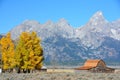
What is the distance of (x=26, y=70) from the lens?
70.6 m

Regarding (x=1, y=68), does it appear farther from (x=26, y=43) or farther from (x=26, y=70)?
(x=26, y=43)

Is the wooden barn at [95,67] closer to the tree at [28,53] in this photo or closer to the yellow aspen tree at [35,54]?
the yellow aspen tree at [35,54]

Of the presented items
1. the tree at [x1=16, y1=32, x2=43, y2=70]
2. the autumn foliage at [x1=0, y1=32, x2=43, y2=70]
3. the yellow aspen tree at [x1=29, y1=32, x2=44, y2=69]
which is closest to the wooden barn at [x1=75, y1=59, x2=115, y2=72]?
the yellow aspen tree at [x1=29, y1=32, x2=44, y2=69]

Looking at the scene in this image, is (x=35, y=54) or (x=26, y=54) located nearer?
(x=26, y=54)

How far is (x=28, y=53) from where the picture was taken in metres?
66.0

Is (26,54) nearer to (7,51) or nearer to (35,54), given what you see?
(35,54)

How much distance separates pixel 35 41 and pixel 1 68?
12.2m

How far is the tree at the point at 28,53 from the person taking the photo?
2594 inches

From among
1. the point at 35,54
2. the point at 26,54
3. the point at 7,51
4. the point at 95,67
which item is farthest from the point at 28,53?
the point at 95,67

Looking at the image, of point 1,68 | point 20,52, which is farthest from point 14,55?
point 1,68

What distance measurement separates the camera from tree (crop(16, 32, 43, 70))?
65.9m

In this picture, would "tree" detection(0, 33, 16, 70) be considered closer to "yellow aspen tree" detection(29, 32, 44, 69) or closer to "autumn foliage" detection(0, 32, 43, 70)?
"autumn foliage" detection(0, 32, 43, 70)

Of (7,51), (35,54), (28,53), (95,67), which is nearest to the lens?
(28,53)

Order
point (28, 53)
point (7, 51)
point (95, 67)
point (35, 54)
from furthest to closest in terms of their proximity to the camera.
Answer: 1. point (95, 67)
2. point (7, 51)
3. point (35, 54)
4. point (28, 53)
